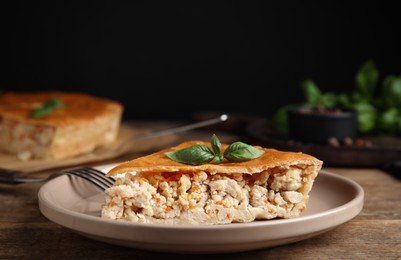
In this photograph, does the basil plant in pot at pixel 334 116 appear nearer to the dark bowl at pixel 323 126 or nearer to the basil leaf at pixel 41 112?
the dark bowl at pixel 323 126

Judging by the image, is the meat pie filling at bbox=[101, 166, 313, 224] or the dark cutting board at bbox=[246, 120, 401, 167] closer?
the meat pie filling at bbox=[101, 166, 313, 224]

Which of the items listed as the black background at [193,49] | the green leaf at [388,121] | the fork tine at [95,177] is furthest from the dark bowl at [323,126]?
the black background at [193,49]

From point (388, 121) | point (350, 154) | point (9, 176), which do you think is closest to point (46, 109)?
point (9, 176)

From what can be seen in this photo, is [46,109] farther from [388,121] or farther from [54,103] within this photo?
[388,121]

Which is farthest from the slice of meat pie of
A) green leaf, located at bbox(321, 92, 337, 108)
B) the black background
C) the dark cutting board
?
the black background

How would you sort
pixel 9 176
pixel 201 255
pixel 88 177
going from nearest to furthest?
pixel 201 255, pixel 88 177, pixel 9 176

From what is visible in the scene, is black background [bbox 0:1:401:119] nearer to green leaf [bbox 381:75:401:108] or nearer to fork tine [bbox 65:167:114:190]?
green leaf [bbox 381:75:401:108]

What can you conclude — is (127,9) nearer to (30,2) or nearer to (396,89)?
(30,2)
